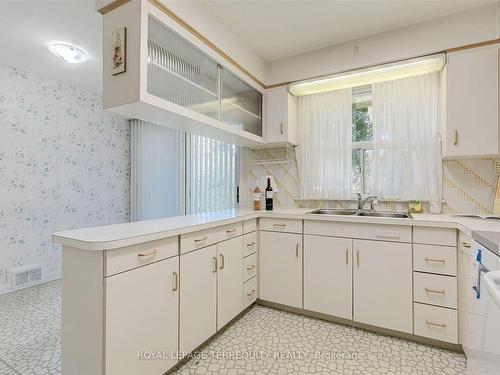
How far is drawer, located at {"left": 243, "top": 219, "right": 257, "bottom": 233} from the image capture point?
2.27 m

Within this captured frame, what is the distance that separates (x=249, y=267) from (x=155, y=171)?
2479 millimetres

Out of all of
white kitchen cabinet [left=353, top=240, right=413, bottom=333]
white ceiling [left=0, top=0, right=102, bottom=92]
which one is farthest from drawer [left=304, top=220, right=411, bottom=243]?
white ceiling [left=0, top=0, right=102, bottom=92]

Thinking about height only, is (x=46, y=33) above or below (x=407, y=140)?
above

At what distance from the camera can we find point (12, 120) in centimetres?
287

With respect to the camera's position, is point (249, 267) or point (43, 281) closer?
point (249, 267)

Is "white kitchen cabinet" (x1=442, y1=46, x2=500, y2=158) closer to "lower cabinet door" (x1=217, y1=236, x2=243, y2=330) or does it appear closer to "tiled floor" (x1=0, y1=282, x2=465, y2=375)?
"tiled floor" (x1=0, y1=282, x2=465, y2=375)

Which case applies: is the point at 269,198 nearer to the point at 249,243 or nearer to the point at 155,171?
the point at 249,243

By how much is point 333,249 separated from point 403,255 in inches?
19.3

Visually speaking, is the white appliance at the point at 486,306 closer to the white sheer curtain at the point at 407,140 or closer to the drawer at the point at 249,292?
the white sheer curtain at the point at 407,140

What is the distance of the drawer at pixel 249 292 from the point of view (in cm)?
225

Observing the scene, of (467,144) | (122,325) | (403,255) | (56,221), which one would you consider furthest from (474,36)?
(56,221)

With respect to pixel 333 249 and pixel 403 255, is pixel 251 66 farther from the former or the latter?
pixel 403 255

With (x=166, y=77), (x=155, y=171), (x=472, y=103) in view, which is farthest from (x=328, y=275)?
(x=155, y=171)

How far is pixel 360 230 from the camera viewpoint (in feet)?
6.64
